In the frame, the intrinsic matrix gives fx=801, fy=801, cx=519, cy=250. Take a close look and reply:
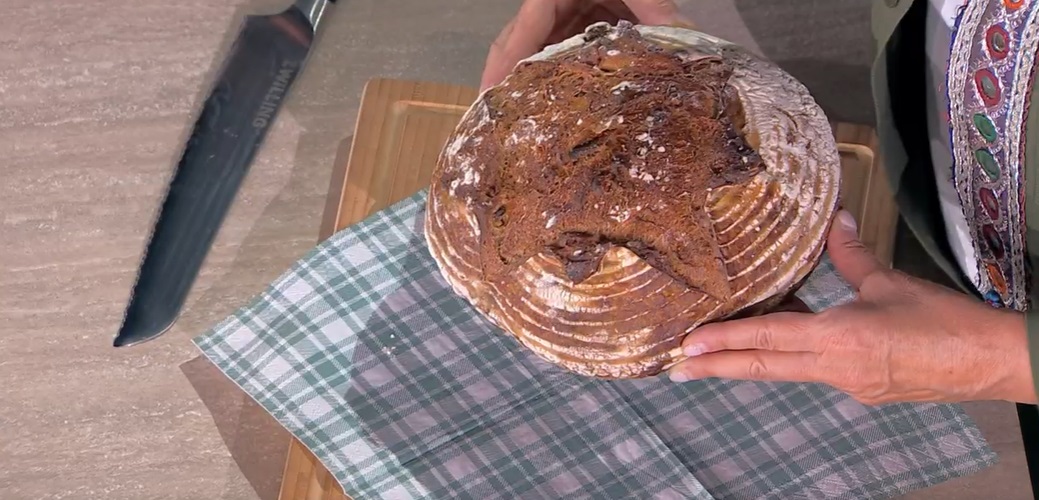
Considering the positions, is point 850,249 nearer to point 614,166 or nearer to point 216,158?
point 614,166

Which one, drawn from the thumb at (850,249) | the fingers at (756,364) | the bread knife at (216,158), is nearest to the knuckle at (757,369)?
the fingers at (756,364)

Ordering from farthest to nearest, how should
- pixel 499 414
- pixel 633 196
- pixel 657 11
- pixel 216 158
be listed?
pixel 216 158
pixel 499 414
pixel 657 11
pixel 633 196

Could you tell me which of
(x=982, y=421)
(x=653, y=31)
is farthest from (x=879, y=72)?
(x=982, y=421)

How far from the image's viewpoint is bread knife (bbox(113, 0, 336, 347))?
93 cm

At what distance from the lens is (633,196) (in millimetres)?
555

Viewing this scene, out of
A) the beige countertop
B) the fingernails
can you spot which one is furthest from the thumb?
the beige countertop

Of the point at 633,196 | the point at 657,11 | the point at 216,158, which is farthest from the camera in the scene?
the point at 216,158

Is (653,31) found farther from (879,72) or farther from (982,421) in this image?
(982,421)

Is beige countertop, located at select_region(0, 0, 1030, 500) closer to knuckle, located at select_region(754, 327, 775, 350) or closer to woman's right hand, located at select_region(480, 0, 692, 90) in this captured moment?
woman's right hand, located at select_region(480, 0, 692, 90)

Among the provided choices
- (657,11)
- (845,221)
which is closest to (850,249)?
(845,221)

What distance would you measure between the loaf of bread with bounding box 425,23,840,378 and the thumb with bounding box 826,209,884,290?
3 cm

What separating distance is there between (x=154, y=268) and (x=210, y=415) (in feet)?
0.60

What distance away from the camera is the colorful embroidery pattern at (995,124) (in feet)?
1.76

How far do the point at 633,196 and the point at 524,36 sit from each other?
0.23 meters
